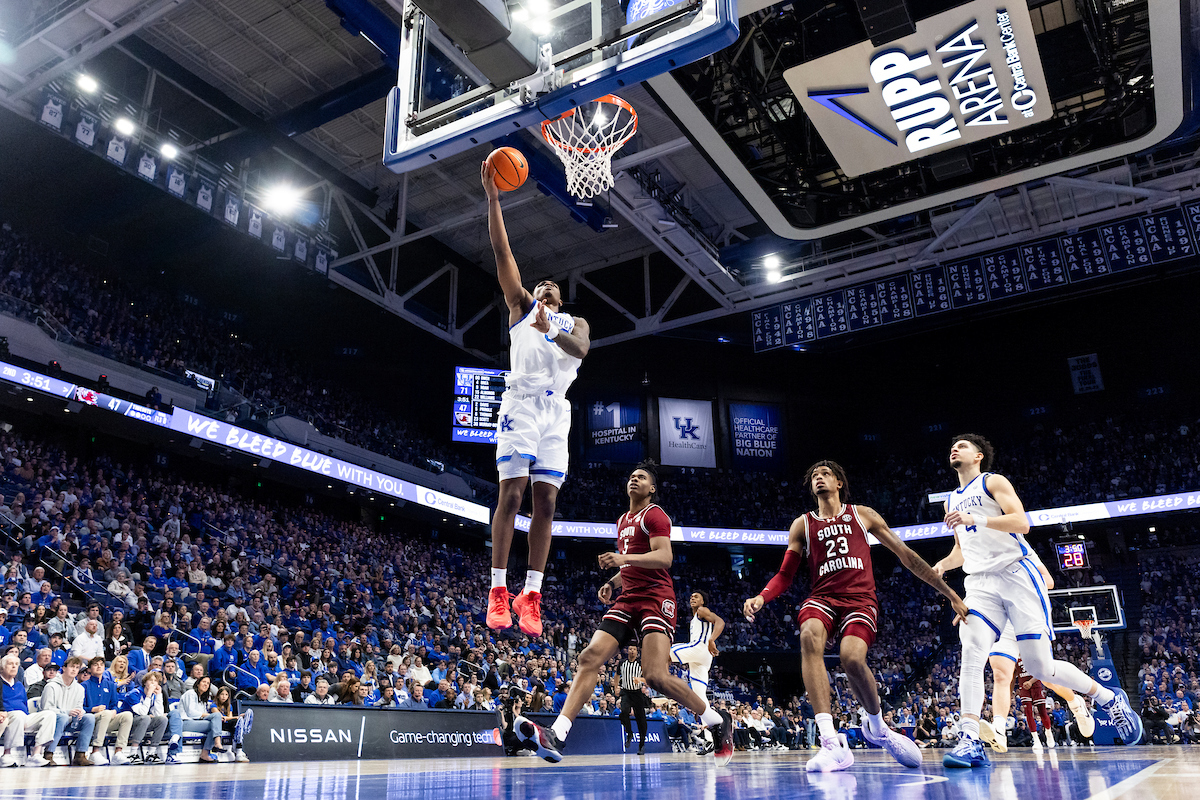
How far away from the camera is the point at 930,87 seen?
12984mm

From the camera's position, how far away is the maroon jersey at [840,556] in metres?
5.08

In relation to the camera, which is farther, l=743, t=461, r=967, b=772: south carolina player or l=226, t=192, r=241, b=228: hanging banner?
l=226, t=192, r=241, b=228: hanging banner

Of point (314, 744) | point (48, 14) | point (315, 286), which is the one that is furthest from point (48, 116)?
point (314, 744)

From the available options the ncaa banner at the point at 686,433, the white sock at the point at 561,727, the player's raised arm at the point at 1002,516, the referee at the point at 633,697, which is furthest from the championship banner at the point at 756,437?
the white sock at the point at 561,727

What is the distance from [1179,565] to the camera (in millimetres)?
24734

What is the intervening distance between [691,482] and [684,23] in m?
24.9

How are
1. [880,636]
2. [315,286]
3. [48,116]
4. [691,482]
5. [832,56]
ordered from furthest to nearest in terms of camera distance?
[691,482], [880,636], [315,286], [48,116], [832,56]

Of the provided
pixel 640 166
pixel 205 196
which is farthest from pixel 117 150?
pixel 640 166

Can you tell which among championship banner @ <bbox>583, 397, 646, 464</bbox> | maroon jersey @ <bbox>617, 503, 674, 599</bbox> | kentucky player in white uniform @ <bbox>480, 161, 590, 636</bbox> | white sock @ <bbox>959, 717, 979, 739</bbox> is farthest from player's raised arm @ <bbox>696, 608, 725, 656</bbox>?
championship banner @ <bbox>583, 397, 646, 464</bbox>

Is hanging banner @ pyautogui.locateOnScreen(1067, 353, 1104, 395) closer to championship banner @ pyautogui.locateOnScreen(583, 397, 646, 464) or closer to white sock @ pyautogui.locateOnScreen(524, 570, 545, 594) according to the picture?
championship banner @ pyautogui.locateOnScreen(583, 397, 646, 464)

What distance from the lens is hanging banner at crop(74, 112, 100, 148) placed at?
608 inches

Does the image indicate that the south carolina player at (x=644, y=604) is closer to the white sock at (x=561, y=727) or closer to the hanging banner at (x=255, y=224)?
the white sock at (x=561, y=727)

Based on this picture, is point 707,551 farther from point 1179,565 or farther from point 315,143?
point 315,143

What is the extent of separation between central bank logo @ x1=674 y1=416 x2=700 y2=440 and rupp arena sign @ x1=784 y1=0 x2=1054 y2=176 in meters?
17.3
